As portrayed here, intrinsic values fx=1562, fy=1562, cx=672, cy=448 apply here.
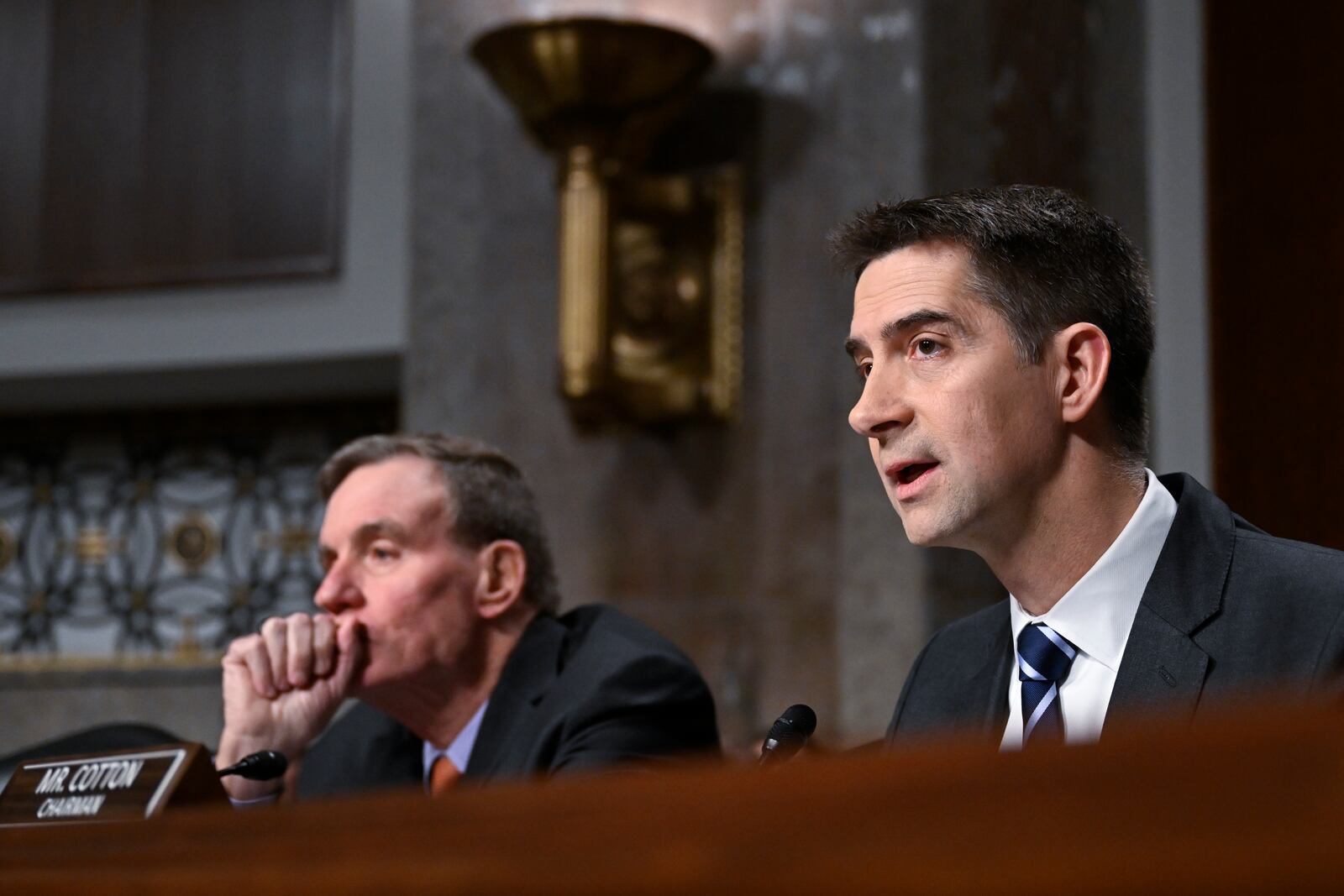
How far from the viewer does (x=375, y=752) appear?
304 centimetres

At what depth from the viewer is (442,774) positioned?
115 inches

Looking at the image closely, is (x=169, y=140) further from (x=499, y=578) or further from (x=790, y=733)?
(x=790, y=733)

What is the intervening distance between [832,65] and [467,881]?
3.99 metres

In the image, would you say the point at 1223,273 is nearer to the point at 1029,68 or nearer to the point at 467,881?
the point at 1029,68

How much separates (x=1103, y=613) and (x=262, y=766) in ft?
3.70

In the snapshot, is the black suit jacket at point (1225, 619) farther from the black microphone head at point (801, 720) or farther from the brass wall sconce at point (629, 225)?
the brass wall sconce at point (629, 225)

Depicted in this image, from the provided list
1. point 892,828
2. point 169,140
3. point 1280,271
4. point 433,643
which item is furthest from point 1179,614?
point 169,140

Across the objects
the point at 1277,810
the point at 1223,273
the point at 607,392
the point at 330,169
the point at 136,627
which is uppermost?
the point at 330,169

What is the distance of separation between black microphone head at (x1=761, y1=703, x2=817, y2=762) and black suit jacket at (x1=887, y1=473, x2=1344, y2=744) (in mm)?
267

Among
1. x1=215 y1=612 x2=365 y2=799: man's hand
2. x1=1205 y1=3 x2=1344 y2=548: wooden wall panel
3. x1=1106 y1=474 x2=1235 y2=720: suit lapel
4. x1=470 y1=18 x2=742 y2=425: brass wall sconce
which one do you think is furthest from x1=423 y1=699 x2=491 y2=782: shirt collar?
x1=1205 y1=3 x2=1344 y2=548: wooden wall panel

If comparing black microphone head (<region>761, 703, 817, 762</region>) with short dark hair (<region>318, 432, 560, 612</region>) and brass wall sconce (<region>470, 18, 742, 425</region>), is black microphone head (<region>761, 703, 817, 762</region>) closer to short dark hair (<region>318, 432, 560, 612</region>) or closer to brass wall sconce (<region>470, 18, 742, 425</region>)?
short dark hair (<region>318, 432, 560, 612</region>)

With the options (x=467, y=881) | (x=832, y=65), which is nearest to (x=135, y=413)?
(x=832, y=65)

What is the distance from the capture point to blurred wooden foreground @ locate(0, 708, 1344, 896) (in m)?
0.45

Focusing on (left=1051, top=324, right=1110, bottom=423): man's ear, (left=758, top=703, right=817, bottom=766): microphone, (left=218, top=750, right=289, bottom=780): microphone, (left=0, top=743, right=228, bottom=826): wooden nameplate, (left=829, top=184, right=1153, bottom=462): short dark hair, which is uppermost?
(left=829, top=184, right=1153, bottom=462): short dark hair
